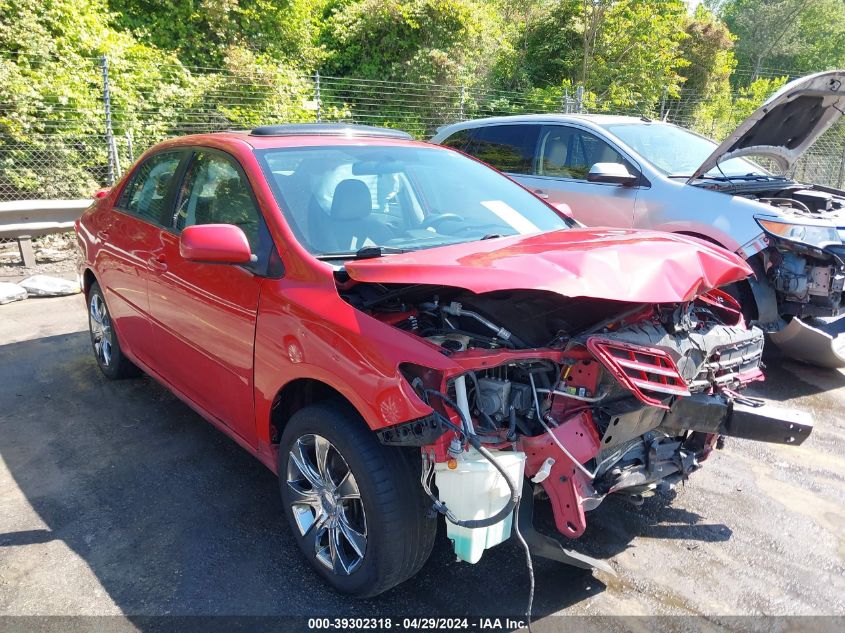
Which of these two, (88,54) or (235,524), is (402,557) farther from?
(88,54)

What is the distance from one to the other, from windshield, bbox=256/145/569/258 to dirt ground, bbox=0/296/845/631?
57.0 inches

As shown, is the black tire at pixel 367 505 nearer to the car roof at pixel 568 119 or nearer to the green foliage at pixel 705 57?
the car roof at pixel 568 119

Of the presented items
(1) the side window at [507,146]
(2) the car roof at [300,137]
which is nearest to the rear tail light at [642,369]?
(2) the car roof at [300,137]

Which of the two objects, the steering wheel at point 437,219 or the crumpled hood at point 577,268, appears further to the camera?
the steering wheel at point 437,219

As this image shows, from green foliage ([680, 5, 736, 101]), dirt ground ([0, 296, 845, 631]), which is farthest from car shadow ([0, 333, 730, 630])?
green foliage ([680, 5, 736, 101])

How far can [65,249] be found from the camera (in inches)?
353

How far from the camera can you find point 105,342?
15.8 feet

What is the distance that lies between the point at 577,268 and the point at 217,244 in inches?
59.7

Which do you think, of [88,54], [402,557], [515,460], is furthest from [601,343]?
[88,54]

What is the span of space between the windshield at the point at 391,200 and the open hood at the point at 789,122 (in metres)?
2.36

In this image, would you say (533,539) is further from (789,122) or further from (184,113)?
(184,113)

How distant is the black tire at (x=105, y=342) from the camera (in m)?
4.65

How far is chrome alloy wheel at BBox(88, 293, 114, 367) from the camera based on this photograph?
15.5 feet

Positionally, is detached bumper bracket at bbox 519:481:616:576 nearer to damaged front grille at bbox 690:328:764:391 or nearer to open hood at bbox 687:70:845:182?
damaged front grille at bbox 690:328:764:391
